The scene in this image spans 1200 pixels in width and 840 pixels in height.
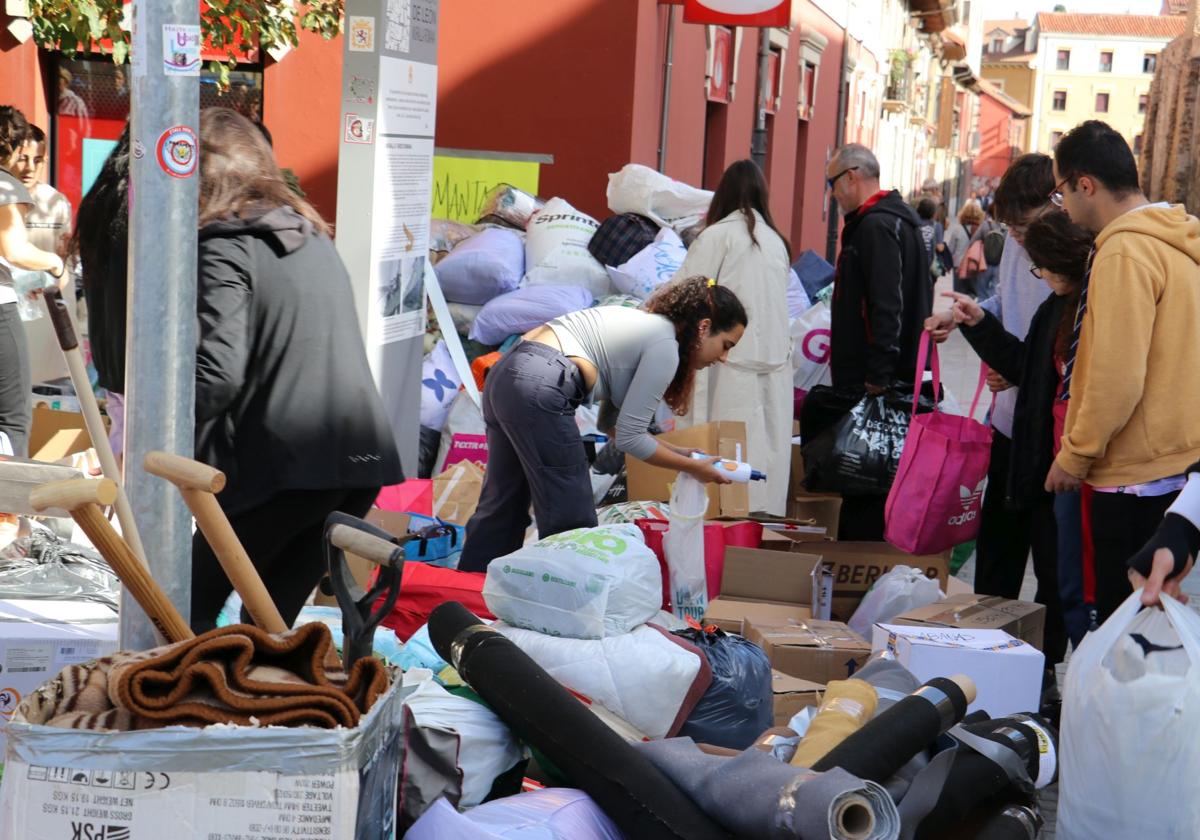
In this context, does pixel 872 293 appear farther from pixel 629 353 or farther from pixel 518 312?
pixel 518 312

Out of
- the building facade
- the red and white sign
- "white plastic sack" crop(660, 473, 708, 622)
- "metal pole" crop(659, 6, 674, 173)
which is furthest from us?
the building facade

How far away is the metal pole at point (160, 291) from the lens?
8.29ft

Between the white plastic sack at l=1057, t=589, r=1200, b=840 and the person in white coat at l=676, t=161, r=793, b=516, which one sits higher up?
the person in white coat at l=676, t=161, r=793, b=516

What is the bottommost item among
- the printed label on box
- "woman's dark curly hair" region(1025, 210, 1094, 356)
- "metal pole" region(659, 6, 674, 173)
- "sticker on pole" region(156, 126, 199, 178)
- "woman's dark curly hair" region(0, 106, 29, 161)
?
the printed label on box

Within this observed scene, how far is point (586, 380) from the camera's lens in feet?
15.3

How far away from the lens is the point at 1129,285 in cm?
381

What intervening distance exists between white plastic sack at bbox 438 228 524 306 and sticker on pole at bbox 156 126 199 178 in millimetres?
5835

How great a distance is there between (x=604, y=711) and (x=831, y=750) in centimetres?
76

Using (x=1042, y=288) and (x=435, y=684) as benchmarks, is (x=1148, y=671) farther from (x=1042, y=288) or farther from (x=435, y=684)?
(x=1042, y=288)

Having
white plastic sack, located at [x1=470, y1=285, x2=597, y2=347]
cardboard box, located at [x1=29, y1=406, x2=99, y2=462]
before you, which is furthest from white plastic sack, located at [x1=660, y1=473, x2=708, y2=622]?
white plastic sack, located at [x1=470, y1=285, x2=597, y2=347]

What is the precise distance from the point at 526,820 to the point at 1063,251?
2.74 meters

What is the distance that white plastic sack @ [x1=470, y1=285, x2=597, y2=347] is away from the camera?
7926mm

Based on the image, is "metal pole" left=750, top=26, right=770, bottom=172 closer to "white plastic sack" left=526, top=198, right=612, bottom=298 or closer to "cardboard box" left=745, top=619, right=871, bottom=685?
"white plastic sack" left=526, top=198, right=612, bottom=298

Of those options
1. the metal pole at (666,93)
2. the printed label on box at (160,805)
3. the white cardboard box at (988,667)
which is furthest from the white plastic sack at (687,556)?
the metal pole at (666,93)
